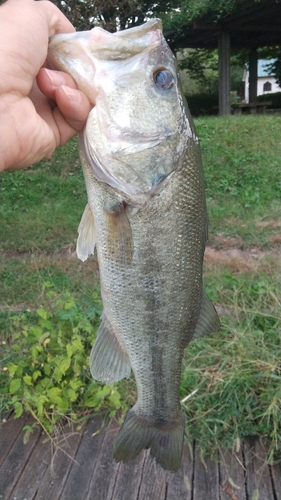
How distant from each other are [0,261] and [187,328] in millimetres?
4584

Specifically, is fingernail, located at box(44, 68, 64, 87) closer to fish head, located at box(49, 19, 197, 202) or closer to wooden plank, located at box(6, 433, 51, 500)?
fish head, located at box(49, 19, 197, 202)

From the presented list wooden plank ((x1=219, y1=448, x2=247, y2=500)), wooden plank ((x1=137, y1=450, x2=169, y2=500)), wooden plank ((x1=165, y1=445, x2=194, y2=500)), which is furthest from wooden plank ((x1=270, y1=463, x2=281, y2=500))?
wooden plank ((x1=137, y1=450, x2=169, y2=500))

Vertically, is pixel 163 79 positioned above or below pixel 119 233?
above

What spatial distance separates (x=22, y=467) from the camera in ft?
10.6

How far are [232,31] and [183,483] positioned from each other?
43.6 feet

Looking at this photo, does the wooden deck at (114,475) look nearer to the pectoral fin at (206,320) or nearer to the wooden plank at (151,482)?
the wooden plank at (151,482)

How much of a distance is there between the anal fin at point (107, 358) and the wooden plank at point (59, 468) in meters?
1.57

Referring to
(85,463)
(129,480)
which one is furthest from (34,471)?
(129,480)

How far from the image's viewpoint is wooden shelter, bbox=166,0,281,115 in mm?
11664

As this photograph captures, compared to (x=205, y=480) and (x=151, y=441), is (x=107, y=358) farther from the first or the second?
(x=205, y=480)

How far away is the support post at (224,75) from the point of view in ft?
42.8

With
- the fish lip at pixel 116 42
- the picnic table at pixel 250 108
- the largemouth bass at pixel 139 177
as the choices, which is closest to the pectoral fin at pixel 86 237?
the largemouth bass at pixel 139 177

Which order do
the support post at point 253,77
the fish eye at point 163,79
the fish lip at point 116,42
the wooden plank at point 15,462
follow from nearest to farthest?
the fish lip at point 116,42, the fish eye at point 163,79, the wooden plank at point 15,462, the support post at point 253,77

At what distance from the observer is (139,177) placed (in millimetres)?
1665
